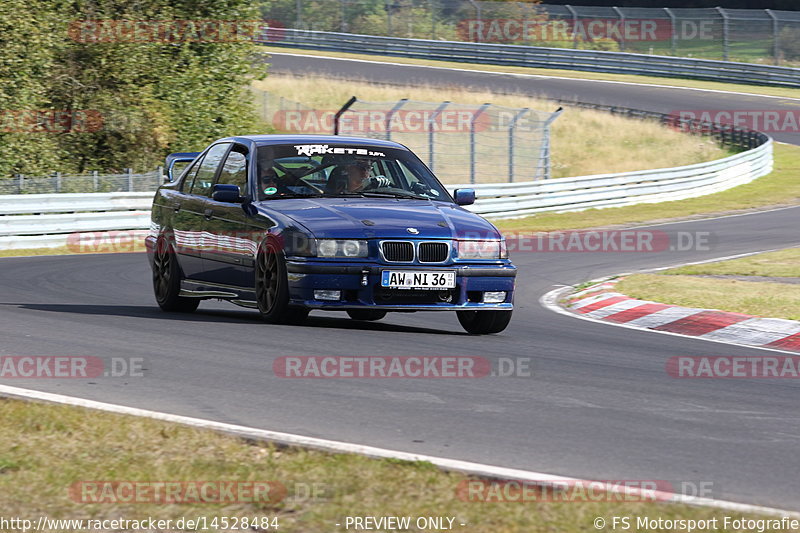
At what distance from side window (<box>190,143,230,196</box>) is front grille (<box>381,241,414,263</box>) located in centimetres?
237

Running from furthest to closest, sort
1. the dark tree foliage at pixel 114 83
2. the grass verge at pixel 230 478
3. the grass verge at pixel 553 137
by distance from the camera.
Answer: the grass verge at pixel 553 137 → the dark tree foliage at pixel 114 83 → the grass verge at pixel 230 478

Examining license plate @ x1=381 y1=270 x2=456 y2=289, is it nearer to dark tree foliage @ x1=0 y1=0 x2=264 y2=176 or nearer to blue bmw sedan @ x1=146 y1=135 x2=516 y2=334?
blue bmw sedan @ x1=146 y1=135 x2=516 y2=334

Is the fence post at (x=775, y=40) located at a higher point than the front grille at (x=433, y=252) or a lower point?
lower

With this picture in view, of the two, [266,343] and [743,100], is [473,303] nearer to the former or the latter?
[266,343]

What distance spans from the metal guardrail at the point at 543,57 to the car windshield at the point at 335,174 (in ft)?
143

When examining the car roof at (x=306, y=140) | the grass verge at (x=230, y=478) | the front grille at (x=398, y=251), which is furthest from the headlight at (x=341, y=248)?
the grass verge at (x=230, y=478)

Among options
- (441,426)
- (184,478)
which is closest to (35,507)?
(184,478)

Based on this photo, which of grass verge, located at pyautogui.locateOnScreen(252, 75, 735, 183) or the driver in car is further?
grass verge, located at pyautogui.locateOnScreen(252, 75, 735, 183)

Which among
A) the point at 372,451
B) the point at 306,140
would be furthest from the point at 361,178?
the point at 372,451

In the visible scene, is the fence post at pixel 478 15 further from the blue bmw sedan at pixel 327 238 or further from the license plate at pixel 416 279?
the license plate at pixel 416 279

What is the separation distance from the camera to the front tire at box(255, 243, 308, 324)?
30.2 ft

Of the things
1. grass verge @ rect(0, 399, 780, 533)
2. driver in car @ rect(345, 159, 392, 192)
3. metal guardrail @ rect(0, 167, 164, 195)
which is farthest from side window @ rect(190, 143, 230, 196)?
metal guardrail @ rect(0, 167, 164, 195)

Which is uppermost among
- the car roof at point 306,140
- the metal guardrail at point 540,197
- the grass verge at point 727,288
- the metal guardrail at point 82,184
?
the car roof at point 306,140

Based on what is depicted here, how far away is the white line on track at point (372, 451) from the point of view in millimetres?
4625
